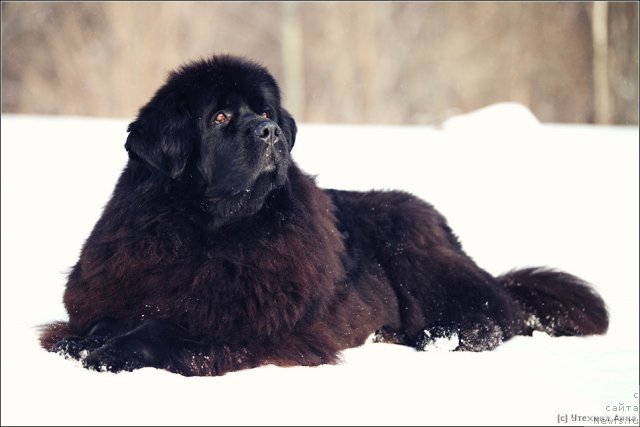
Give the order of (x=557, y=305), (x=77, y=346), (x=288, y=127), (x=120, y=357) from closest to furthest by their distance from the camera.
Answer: (x=120, y=357), (x=77, y=346), (x=288, y=127), (x=557, y=305)

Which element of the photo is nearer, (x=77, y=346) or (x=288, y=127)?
(x=77, y=346)

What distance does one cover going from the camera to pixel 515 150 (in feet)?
31.5

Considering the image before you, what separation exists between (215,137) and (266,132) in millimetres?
291

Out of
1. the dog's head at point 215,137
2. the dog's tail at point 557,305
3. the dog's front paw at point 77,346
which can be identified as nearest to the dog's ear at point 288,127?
the dog's head at point 215,137

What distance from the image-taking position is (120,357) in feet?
10.3

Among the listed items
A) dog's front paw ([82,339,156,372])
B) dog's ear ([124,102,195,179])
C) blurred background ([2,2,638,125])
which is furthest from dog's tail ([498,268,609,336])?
blurred background ([2,2,638,125])

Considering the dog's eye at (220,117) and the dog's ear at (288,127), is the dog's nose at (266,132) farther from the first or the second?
the dog's ear at (288,127)

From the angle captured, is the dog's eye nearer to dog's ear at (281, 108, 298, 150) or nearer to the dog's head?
the dog's head

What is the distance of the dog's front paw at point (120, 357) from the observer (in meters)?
3.14

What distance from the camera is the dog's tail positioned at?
4.71 metres

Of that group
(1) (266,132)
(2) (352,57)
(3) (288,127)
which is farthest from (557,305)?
(2) (352,57)

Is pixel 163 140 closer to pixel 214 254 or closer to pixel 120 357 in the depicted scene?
Result: pixel 214 254

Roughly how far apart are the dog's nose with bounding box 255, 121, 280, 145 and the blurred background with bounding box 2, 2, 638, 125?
1115 cm

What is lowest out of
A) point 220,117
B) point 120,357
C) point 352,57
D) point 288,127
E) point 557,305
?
point 120,357
